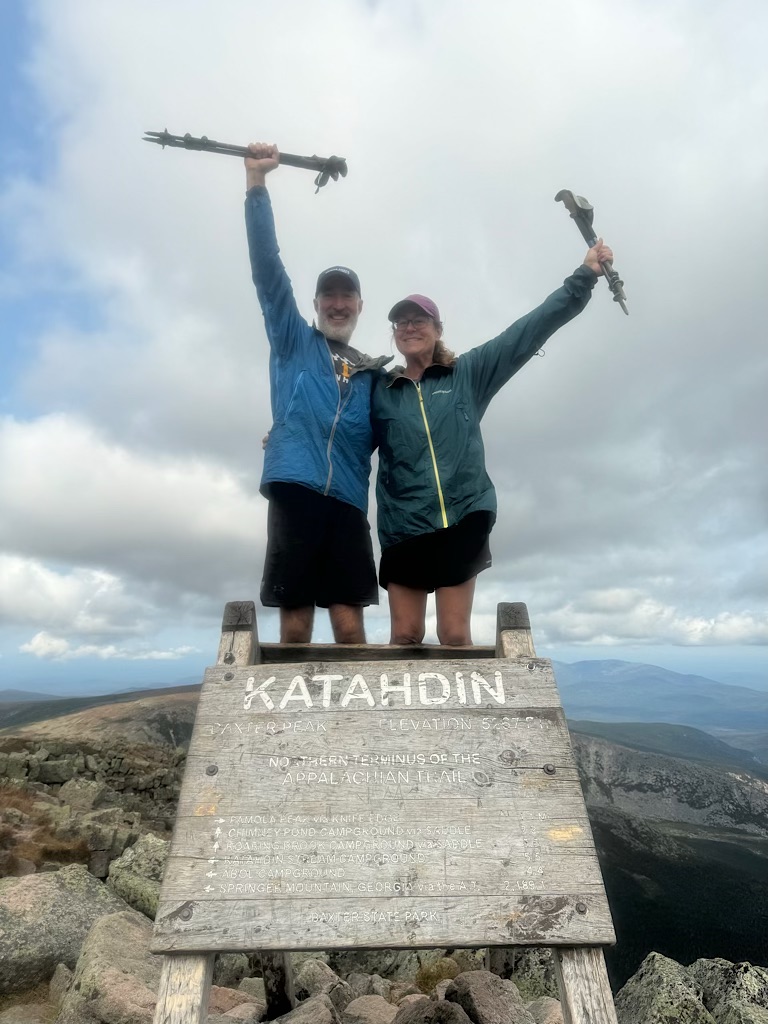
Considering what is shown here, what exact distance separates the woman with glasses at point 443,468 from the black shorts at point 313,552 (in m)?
0.26

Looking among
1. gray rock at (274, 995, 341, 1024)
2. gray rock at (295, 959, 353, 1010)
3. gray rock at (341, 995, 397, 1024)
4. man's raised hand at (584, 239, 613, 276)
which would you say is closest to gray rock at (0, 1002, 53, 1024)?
gray rock at (295, 959, 353, 1010)

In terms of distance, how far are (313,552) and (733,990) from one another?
312 inches

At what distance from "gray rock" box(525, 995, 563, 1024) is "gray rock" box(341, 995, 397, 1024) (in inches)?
59.4

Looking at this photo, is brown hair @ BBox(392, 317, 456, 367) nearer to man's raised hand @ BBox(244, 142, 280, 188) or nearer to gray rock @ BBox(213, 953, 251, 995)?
man's raised hand @ BBox(244, 142, 280, 188)

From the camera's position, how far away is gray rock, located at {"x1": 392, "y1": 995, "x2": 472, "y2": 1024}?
5.38m

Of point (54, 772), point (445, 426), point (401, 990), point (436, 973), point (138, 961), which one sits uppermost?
point (445, 426)

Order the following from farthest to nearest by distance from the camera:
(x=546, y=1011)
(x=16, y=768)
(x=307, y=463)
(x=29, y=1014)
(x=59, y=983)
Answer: (x=16, y=768), (x=59, y=983), (x=29, y=1014), (x=546, y=1011), (x=307, y=463)

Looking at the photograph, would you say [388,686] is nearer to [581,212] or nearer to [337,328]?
[337,328]

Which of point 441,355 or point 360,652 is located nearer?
point 360,652

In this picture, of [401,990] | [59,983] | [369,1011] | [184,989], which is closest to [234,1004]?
[369,1011]

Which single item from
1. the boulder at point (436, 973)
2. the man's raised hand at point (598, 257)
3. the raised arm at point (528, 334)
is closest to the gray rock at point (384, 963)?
the boulder at point (436, 973)

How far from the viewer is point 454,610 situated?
17.7 feet

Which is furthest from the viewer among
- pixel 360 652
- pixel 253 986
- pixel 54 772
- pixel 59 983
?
pixel 54 772

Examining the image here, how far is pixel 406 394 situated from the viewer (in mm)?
5965
